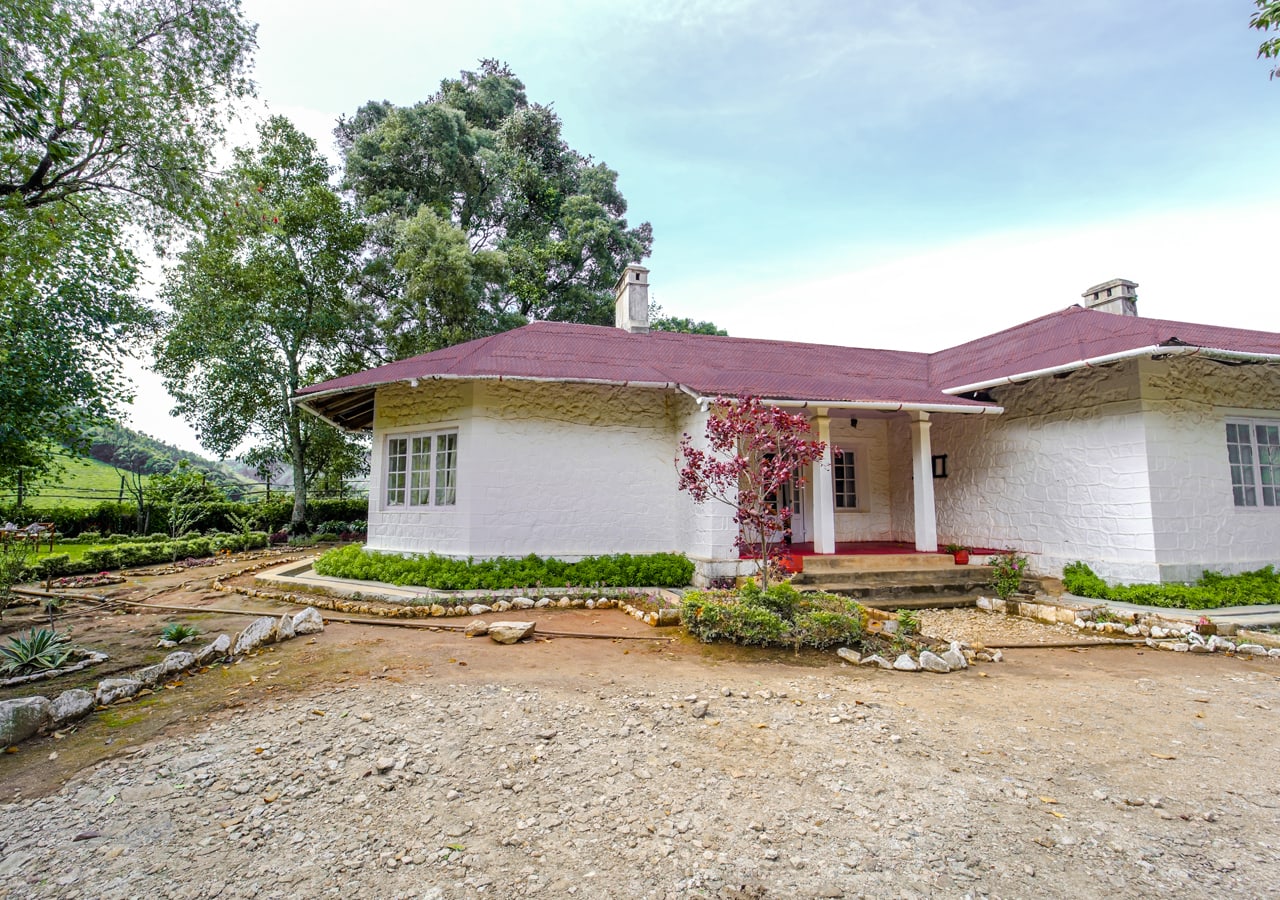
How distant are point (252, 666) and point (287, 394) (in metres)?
14.1

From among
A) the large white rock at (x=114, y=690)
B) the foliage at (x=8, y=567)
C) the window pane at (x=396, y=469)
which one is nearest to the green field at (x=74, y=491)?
the foliage at (x=8, y=567)

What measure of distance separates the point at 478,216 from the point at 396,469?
14.1m

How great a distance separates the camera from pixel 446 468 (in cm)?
912

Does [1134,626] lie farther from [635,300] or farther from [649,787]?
[635,300]

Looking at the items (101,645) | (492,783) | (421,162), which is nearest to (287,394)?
(421,162)

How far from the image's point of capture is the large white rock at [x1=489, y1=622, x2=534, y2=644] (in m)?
5.82

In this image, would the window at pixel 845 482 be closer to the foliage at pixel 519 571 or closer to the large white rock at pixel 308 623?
the foliage at pixel 519 571

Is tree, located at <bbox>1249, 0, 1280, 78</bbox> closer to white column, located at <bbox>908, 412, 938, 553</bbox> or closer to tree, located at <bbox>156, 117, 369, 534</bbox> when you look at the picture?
white column, located at <bbox>908, 412, 938, 553</bbox>

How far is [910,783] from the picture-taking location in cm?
298

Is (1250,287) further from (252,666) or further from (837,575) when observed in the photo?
(252,666)

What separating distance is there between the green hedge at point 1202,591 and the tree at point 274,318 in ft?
58.8

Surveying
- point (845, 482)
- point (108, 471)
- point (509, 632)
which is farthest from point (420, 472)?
point (108, 471)

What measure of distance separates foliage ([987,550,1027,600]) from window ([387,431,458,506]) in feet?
26.8

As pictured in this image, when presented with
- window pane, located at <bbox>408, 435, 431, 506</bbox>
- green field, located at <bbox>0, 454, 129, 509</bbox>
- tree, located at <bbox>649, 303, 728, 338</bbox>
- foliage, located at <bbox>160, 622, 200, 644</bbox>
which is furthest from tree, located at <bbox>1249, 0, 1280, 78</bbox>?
green field, located at <bbox>0, 454, 129, 509</bbox>
